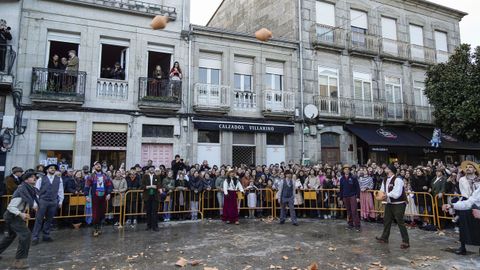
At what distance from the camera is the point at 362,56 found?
18906 millimetres

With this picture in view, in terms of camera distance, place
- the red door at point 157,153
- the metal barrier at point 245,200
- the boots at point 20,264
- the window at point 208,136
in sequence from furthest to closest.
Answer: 1. the window at point 208,136
2. the red door at point 157,153
3. the metal barrier at point 245,200
4. the boots at point 20,264

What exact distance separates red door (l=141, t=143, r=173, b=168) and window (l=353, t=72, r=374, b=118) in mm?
10346

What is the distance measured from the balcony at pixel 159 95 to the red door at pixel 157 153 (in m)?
1.61

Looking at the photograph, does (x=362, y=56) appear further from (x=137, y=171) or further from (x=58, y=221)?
(x=58, y=221)

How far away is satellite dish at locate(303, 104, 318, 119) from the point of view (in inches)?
655

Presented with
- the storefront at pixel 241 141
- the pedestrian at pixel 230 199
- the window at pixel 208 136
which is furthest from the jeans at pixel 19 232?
the window at pixel 208 136

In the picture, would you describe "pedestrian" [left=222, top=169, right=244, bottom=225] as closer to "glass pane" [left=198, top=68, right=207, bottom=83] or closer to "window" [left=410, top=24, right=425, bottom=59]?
"glass pane" [left=198, top=68, right=207, bottom=83]

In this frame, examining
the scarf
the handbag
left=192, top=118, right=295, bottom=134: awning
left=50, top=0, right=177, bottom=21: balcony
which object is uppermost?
left=50, top=0, right=177, bottom=21: balcony

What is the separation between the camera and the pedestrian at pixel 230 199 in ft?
34.3

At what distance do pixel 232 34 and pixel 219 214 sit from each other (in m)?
8.94

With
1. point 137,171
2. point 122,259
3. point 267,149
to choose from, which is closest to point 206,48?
point 267,149

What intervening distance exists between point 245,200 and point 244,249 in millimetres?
4683

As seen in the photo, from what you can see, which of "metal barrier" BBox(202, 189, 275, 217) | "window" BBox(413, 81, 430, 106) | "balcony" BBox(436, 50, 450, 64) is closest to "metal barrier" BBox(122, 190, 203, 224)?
"metal barrier" BBox(202, 189, 275, 217)

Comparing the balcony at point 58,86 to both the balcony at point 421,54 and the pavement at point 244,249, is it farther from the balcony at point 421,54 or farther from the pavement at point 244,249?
the balcony at point 421,54
